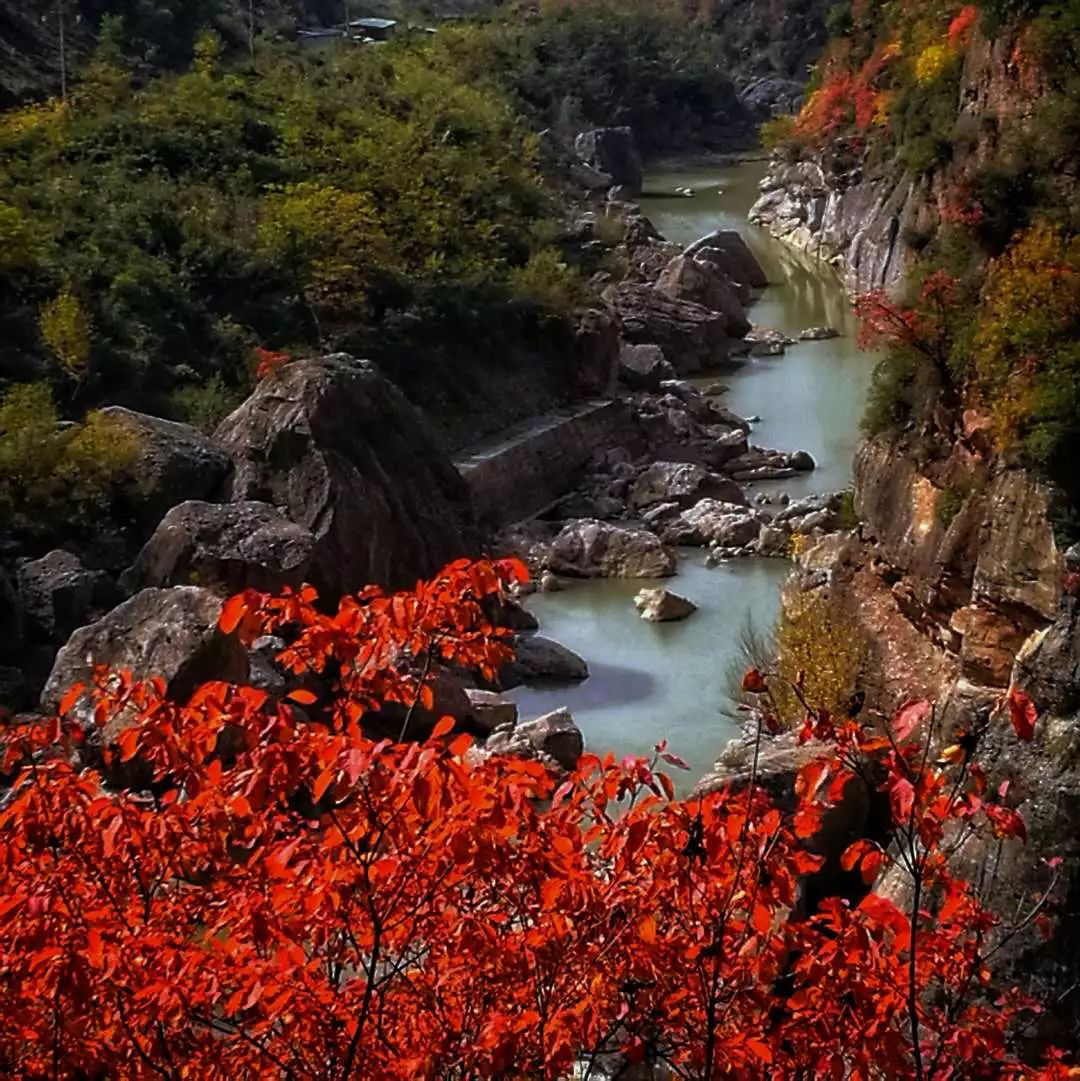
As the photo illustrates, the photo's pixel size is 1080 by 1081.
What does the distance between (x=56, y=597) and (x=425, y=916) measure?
13.9 m

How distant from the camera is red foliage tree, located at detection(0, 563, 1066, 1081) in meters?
5.20

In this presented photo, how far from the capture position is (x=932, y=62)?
30.9m

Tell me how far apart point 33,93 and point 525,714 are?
28316 millimetres

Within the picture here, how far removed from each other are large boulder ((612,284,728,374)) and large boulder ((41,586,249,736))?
25.7 meters

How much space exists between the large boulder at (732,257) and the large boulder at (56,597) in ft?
106

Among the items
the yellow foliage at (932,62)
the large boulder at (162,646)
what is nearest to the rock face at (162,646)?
the large boulder at (162,646)

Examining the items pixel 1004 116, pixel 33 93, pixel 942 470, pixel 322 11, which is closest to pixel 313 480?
pixel 942 470

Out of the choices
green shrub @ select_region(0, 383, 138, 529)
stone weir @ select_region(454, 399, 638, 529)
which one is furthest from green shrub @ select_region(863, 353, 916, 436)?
green shrub @ select_region(0, 383, 138, 529)

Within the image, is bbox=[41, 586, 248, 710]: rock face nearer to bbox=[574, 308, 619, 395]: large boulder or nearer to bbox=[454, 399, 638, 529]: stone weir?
bbox=[454, 399, 638, 529]: stone weir

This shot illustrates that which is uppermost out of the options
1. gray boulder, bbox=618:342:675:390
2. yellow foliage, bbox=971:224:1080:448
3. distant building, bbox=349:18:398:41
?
distant building, bbox=349:18:398:41

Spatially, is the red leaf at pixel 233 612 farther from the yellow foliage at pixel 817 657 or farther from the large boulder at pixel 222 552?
the large boulder at pixel 222 552

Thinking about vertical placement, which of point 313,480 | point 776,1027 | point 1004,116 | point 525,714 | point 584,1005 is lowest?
point 525,714

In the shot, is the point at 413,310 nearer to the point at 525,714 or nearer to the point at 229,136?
the point at 229,136

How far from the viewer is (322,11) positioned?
81.5m
